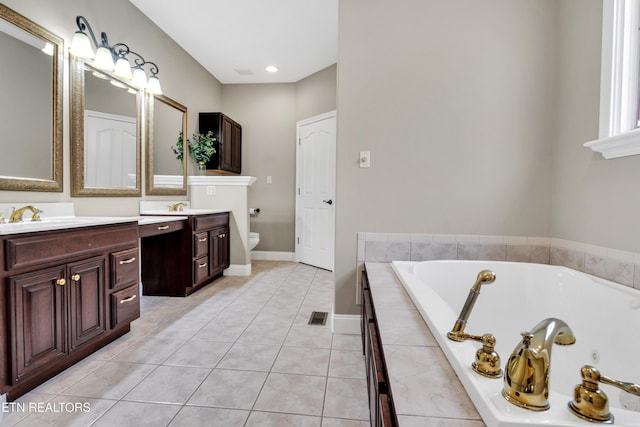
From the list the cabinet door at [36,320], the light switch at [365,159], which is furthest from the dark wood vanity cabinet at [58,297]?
the light switch at [365,159]

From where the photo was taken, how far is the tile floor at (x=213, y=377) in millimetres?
1297

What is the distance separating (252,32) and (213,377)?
10.5ft

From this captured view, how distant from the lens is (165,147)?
10.7ft

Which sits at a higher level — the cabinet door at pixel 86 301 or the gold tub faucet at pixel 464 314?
the gold tub faucet at pixel 464 314

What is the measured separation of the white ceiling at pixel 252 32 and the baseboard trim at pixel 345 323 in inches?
103

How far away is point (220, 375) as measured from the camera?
1.60 m

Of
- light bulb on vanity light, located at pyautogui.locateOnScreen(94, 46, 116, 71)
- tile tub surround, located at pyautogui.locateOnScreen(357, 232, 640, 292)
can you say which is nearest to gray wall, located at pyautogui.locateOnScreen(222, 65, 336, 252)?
light bulb on vanity light, located at pyautogui.locateOnScreen(94, 46, 116, 71)

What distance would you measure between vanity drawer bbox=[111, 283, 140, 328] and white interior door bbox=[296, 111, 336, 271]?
2191mm

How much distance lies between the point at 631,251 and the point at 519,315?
54cm

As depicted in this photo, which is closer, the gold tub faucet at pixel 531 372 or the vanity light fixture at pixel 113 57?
the gold tub faucet at pixel 531 372

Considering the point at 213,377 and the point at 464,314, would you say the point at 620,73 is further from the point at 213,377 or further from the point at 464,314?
the point at 213,377

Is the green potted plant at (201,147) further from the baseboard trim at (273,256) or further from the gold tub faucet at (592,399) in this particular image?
the gold tub faucet at (592,399)

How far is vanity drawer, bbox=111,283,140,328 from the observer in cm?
189

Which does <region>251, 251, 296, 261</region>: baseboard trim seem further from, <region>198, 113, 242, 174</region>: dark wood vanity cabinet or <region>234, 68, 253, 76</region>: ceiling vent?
<region>234, 68, 253, 76</region>: ceiling vent
